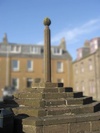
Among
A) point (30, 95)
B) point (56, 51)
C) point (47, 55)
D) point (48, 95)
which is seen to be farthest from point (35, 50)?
point (48, 95)

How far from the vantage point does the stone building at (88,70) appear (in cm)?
3636

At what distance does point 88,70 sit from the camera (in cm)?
3884

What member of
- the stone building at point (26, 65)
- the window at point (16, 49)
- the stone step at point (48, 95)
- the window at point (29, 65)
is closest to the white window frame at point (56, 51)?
the stone building at point (26, 65)

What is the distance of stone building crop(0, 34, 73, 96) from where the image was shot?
43.5m

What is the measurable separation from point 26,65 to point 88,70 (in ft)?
41.0

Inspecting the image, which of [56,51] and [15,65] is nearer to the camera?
[15,65]

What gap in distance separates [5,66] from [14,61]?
2085mm

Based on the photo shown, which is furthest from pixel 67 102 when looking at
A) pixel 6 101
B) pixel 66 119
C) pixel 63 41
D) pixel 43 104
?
pixel 63 41

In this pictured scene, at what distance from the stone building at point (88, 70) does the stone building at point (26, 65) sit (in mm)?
2925

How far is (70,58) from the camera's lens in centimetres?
4812

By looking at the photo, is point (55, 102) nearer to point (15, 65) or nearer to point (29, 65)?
point (15, 65)

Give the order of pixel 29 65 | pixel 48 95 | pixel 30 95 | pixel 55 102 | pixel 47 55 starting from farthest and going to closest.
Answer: pixel 29 65
pixel 47 55
pixel 30 95
pixel 48 95
pixel 55 102

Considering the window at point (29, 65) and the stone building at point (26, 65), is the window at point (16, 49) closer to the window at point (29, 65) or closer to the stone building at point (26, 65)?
the stone building at point (26, 65)

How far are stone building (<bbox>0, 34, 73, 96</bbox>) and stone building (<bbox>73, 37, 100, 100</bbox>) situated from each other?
9.60 feet
